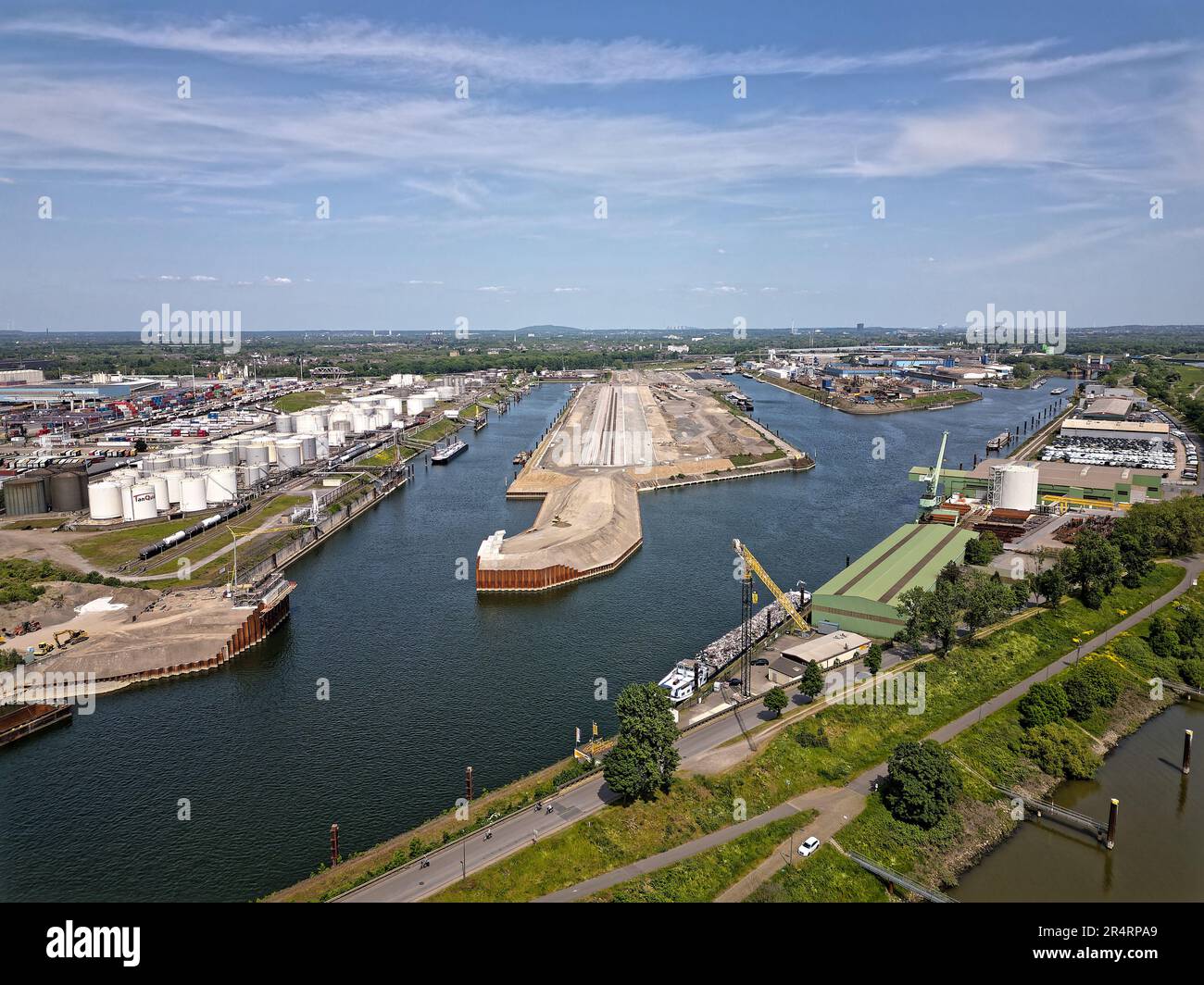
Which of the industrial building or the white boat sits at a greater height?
the industrial building

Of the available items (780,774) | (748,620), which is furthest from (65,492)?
(780,774)

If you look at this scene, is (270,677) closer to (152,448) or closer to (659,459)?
(659,459)

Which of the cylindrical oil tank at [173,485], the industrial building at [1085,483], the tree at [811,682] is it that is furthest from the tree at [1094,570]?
the cylindrical oil tank at [173,485]

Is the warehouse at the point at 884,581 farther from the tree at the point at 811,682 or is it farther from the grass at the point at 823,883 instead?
the grass at the point at 823,883

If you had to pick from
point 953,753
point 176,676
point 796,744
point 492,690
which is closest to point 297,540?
point 176,676

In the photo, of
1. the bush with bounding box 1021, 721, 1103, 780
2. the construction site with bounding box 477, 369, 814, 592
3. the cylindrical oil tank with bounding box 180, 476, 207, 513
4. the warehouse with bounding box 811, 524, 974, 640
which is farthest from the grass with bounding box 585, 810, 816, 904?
the cylindrical oil tank with bounding box 180, 476, 207, 513

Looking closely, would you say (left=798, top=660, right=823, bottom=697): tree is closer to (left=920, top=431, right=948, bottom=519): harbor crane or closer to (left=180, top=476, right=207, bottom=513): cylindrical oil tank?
(left=920, top=431, right=948, bottom=519): harbor crane
